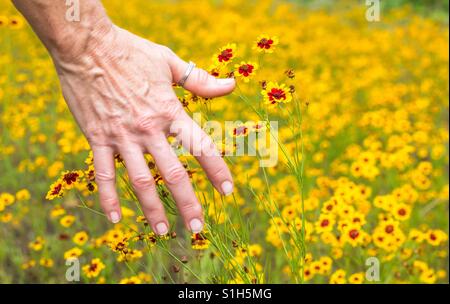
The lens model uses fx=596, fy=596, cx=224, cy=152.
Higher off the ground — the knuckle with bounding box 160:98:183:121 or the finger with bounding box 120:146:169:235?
the knuckle with bounding box 160:98:183:121

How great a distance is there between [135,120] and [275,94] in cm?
43

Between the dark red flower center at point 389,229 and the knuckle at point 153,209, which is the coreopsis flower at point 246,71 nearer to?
the knuckle at point 153,209

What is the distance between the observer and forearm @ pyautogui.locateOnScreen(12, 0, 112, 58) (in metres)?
1.18

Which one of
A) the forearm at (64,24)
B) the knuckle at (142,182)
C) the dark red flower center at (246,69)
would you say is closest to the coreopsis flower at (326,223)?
the dark red flower center at (246,69)

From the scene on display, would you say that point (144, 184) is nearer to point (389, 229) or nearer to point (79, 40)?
point (79, 40)

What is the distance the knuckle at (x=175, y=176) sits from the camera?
1138mm

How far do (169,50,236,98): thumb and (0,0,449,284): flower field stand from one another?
15cm

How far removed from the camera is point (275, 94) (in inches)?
57.6

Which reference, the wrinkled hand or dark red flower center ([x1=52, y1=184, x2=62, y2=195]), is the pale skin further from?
dark red flower center ([x1=52, y1=184, x2=62, y2=195])

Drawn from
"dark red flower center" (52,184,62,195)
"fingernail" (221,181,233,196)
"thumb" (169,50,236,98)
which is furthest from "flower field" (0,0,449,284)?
"fingernail" (221,181,233,196)

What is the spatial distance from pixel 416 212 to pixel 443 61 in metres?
2.00

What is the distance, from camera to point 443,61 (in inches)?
164

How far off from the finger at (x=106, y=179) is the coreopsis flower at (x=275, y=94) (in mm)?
443
